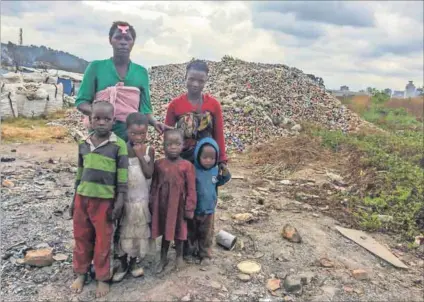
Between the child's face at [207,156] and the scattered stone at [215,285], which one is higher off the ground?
the child's face at [207,156]

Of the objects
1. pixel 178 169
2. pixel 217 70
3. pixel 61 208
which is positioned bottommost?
pixel 61 208

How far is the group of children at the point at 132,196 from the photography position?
8.04 feet

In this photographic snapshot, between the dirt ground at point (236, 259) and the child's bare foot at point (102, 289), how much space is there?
42 mm

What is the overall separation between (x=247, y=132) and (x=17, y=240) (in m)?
6.17

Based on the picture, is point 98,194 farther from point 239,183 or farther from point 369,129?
point 369,129

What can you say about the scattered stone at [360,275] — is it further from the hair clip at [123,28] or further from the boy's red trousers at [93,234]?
the hair clip at [123,28]

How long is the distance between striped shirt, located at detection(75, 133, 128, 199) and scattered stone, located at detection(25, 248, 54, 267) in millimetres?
813

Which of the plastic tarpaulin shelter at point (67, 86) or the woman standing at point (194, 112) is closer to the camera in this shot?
the woman standing at point (194, 112)

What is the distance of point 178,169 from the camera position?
2.70m

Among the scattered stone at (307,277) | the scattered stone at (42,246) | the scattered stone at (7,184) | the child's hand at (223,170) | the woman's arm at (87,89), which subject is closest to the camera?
the woman's arm at (87,89)

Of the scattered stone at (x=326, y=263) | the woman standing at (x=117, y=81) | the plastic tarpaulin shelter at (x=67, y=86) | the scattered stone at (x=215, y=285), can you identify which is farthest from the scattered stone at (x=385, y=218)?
the plastic tarpaulin shelter at (x=67, y=86)

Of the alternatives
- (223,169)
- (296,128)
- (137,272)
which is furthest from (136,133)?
(296,128)

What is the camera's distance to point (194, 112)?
2885mm

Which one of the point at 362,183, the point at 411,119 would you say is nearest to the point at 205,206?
the point at 362,183
